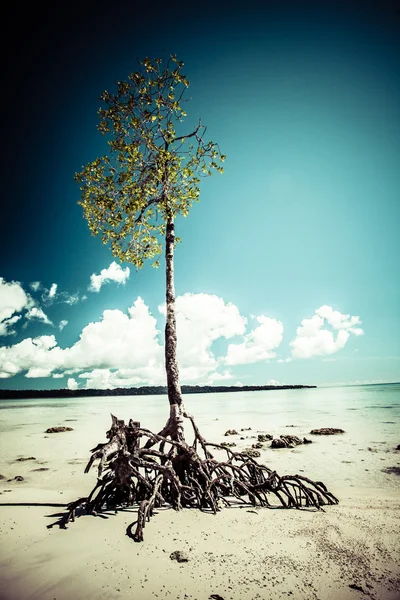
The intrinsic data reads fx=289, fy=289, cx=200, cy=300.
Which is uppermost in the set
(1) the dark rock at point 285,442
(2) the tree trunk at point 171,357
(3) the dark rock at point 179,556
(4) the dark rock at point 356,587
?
(2) the tree trunk at point 171,357

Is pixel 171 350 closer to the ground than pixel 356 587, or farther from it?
farther from it

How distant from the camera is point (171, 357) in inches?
346

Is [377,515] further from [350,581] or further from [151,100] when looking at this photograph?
[151,100]

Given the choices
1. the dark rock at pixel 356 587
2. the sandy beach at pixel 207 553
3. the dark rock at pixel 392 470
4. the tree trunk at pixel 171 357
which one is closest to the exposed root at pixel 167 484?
the tree trunk at pixel 171 357

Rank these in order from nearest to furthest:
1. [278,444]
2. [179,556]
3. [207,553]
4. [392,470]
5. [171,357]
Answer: [179,556] → [207,553] → [171,357] → [392,470] → [278,444]

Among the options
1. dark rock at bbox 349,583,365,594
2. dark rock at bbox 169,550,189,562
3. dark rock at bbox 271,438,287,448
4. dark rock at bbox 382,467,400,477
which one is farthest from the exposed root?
dark rock at bbox 271,438,287,448

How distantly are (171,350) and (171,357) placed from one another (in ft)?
0.70

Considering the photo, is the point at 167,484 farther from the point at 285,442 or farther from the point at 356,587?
the point at 285,442

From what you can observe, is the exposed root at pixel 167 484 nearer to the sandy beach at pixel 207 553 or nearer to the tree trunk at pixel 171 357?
the tree trunk at pixel 171 357

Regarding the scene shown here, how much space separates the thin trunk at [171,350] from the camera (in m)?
8.14

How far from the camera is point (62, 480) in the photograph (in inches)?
420

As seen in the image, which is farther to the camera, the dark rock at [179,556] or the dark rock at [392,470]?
the dark rock at [392,470]

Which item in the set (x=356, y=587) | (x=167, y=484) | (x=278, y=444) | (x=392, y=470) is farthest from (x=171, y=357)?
(x=278, y=444)

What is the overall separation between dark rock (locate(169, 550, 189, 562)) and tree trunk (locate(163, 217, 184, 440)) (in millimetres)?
3207
